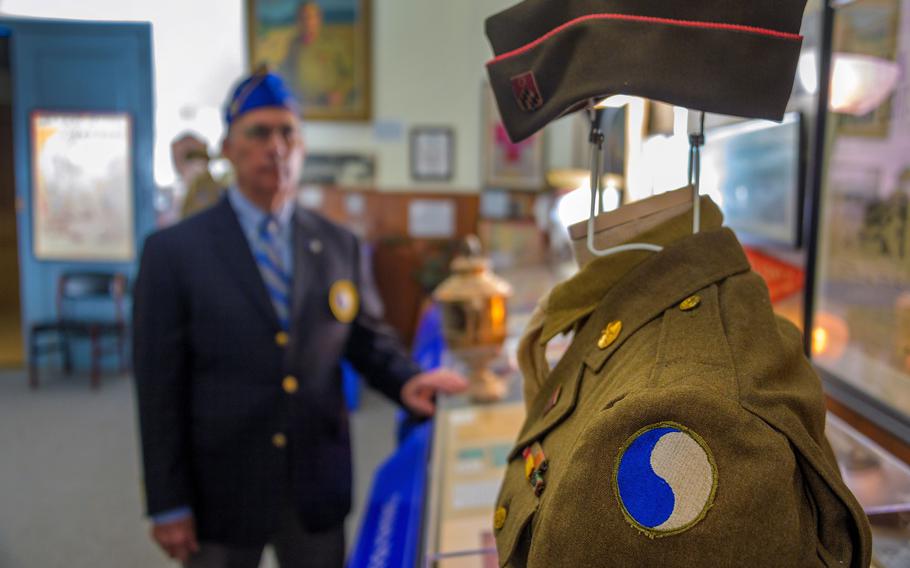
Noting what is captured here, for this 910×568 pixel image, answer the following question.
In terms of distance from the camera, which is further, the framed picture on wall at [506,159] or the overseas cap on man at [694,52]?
the framed picture on wall at [506,159]

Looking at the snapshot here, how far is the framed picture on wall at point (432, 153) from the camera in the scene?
5.12 m

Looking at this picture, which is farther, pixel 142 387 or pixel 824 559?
pixel 142 387

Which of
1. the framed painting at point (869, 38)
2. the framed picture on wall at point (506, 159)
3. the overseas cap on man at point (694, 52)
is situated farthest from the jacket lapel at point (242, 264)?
the framed picture on wall at point (506, 159)

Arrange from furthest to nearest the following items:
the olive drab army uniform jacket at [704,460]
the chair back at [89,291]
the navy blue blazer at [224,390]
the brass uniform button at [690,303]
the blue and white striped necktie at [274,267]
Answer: the chair back at [89,291] < the blue and white striped necktie at [274,267] < the navy blue blazer at [224,390] < the brass uniform button at [690,303] < the olive drab army uniform jacket at [704,460]

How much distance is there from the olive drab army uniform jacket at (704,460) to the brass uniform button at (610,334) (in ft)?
0.10

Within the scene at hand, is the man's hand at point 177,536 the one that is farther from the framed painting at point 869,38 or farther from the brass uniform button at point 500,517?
the framed painting at point 869,38

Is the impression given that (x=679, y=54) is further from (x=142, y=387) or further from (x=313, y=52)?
(x=313, y=52)

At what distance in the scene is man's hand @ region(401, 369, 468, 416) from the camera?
5.58ft

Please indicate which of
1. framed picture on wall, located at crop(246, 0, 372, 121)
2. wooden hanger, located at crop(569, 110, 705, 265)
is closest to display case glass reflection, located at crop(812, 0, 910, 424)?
wooden hanger, located at crop(569, 110, 705, 265)

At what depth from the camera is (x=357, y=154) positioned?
16.9ft

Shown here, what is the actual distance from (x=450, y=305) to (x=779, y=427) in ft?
4.34

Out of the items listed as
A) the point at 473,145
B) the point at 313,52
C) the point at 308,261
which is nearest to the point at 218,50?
the point at 313,52

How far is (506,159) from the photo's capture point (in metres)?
5.05

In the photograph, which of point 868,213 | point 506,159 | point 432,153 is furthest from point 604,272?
point 432,153
